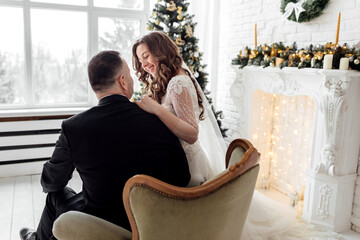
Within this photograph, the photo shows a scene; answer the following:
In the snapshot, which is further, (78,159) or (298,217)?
(298,217)

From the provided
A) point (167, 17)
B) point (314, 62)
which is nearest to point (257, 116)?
point (314, 62)

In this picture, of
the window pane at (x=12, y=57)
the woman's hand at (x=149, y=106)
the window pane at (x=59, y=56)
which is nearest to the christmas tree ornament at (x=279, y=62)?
the woman's hand at (x=149, y=106)

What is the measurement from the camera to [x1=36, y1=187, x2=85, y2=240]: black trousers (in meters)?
1.75

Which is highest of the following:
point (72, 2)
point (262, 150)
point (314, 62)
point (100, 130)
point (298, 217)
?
point (72, 2)

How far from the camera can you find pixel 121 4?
475cm

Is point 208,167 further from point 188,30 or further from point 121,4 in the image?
point 121,4

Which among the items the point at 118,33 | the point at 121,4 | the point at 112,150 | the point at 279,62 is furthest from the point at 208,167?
the point at 121,4

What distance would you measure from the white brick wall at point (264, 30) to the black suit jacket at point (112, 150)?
208 cm

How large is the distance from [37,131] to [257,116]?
2827 millimetres

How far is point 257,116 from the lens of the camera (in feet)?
12.7

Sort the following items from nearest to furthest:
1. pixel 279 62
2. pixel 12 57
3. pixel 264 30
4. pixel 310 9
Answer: pixel 310 9
pixel 279 62
pixel 264 30
pixel 12 57

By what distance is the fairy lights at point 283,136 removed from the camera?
3.44 metres

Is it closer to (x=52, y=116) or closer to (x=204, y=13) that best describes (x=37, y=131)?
(x=52, y=116)

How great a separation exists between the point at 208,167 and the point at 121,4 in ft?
11.5
